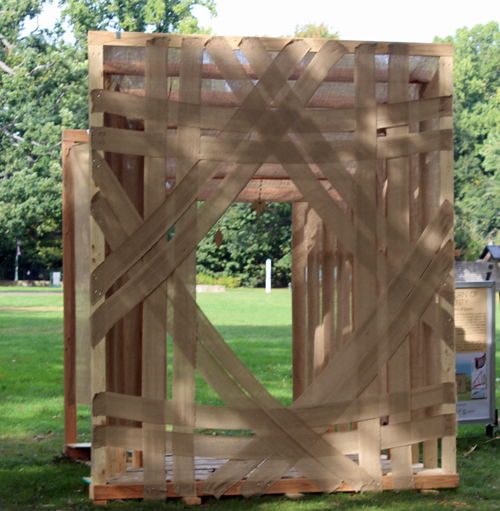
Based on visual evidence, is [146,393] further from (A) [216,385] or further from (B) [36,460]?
(B) [36,460]

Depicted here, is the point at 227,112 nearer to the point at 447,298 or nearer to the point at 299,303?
the point at 447,298

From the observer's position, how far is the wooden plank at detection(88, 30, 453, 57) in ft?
13.6

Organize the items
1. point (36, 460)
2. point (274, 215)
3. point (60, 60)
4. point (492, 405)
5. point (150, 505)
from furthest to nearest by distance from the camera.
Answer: point (274, 215)
point (60, 60)
point (492, 405)
point (36, 460)
point (150, 505)

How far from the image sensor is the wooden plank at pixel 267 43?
13.6 ft

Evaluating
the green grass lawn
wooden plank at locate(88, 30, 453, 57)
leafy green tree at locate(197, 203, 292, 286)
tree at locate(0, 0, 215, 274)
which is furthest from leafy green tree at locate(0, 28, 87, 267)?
wooden plank at locate(88, 30, 453, 57)

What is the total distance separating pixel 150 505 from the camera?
13.4ft

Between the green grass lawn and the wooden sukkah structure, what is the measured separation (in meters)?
0.15

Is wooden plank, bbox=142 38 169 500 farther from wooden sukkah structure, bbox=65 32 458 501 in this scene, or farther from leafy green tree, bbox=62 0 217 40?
leafy green tree, bbox=62 0 217 40

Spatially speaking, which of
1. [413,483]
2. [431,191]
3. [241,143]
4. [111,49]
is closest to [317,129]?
[241,143]

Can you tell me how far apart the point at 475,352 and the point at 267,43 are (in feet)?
11.8

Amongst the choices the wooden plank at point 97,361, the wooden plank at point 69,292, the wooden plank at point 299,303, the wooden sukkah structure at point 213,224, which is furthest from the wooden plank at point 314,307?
the wooden plank at point 97,361

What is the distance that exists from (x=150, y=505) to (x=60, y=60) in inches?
1233

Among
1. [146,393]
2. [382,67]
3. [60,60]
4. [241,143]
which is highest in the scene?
[60,60]

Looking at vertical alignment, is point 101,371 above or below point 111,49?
below
